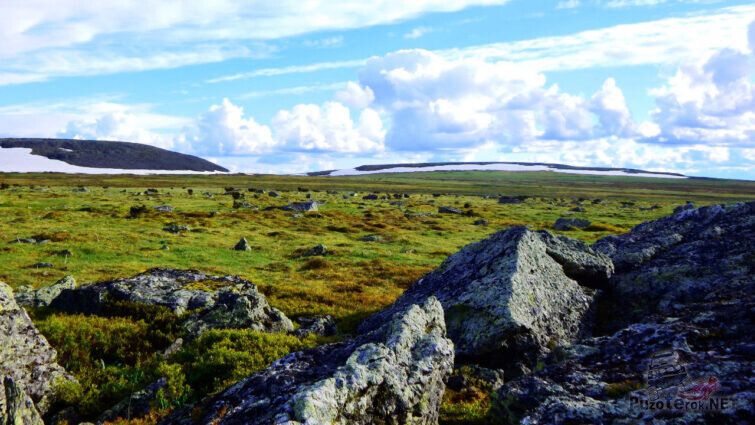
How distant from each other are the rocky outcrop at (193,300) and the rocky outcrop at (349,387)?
19.7 feet

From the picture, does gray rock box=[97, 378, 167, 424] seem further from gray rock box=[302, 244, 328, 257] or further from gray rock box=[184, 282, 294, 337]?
gray rock box=[302, 244, 328, 257]

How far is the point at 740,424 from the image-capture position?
5.19 m

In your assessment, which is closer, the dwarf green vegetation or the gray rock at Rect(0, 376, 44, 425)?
the gray rock at Rect(0, 376, 44, 425)

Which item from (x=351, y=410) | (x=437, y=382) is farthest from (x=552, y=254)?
(x=351, y=410)

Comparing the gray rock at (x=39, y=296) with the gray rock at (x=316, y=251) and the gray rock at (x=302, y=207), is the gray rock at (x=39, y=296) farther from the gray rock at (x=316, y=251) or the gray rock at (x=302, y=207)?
the gray rock at (x=302, y=207)

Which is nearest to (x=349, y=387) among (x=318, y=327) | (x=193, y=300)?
(x=318, y=327)

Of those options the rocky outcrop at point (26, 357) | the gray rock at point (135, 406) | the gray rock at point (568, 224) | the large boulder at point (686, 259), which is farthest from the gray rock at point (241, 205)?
the gray rock at point (135, 406)

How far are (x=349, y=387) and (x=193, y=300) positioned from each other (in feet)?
34.5

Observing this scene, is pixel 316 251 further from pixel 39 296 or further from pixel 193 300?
pixel 39 296

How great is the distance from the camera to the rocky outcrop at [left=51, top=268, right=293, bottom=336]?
46.1 ft

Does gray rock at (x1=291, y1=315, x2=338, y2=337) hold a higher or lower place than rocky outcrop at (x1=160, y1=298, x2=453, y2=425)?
lower

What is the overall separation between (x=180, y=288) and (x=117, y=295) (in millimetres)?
2036

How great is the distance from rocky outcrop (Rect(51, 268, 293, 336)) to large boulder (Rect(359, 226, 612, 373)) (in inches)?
139

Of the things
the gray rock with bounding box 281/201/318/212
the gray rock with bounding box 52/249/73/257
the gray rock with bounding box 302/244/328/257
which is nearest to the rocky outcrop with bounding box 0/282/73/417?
the gray rock with bounding box 52/249/73/257
